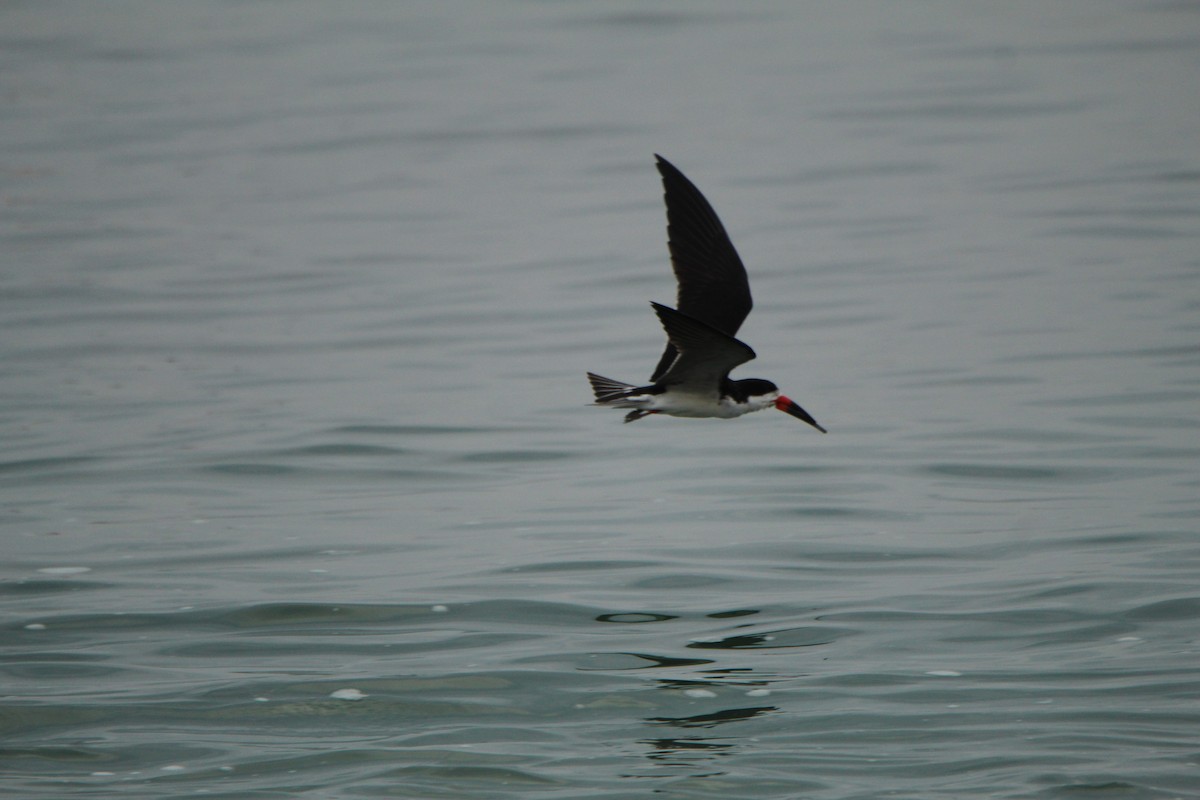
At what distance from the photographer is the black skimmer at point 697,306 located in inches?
388

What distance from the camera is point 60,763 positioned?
796cm

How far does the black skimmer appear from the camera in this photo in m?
9.85

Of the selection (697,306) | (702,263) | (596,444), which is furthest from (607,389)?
(596,444)

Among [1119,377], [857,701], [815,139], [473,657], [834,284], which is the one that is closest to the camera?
[857,701]

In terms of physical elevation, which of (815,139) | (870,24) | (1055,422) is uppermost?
(870,24)

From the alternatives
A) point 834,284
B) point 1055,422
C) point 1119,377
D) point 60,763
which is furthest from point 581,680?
point 834,284

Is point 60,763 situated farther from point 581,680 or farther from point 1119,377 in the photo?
point 1119,377

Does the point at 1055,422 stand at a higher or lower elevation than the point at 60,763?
higher

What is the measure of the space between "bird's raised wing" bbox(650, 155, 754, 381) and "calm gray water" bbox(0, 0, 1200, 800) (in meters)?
1.51

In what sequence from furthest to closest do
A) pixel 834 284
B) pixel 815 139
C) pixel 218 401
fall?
pixel 815 139
pixel 834 284
pixel 218 401

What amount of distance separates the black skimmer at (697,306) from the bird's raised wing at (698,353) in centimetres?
1

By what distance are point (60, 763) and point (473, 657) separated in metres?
2.09

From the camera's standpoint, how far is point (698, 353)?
9352 mm

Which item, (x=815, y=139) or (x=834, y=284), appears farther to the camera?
(x=815, y=139)
